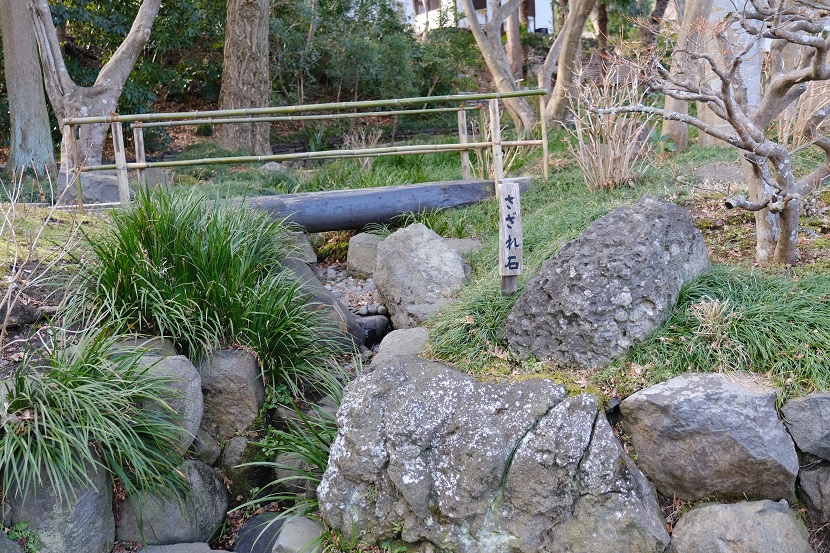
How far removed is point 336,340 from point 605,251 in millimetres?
2180

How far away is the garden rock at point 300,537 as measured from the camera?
3990 mm

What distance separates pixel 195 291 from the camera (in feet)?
16.2

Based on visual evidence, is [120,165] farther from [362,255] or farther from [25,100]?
[25,100]

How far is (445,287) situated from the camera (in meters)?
5.96

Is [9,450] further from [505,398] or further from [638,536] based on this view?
[638,536]

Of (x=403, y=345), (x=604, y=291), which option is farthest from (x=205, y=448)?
(x=604, y=291)

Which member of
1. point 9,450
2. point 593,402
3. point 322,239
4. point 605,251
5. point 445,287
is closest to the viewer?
point 9,450

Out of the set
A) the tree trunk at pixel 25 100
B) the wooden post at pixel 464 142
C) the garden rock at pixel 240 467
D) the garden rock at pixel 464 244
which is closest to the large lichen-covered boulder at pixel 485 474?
the garden rock at pixel 240 467

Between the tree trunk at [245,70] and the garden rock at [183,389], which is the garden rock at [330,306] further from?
the tree trunk at [245,70]

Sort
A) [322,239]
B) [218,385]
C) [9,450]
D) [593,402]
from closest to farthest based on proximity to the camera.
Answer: [9,450]
[593,402]
[218,385]
[322,239]

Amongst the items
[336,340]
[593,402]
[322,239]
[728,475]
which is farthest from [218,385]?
[322,239]

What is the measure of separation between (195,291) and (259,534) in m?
1.58

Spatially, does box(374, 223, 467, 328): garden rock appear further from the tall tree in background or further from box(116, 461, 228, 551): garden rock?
the tall tree in background

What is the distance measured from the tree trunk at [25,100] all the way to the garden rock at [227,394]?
6711 mm
